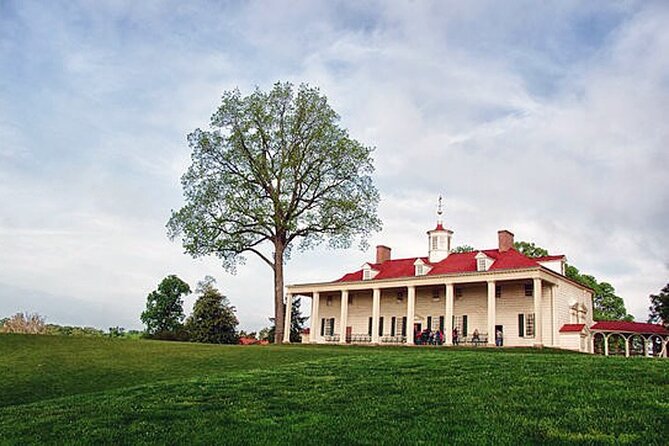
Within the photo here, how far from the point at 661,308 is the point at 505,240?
12797 mm

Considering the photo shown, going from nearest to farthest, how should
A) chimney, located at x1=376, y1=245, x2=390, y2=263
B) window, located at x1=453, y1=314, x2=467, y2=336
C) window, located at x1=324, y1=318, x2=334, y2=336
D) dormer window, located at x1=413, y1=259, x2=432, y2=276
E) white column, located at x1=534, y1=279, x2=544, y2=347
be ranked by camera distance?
white column, located at x1=534, y1=279, x2=544, y2=347, window, located at x1=453, y1=314, x2=467, y2=336, dormer window, located at x1=413, y1=259, x2=432, y2=276, window, located at x1=324, y1=318, x2=334, y2=336, chimney, located at x1=376, y1=245, x2=390, y2=263

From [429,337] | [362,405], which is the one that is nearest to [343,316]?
[429,337]

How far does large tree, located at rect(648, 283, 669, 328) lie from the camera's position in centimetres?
4138

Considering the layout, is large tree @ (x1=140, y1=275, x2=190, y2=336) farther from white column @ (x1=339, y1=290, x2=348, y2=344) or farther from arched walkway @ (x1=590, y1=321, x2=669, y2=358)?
arched walkway @ (x1=590, y1=321, x2=669, y2=358)

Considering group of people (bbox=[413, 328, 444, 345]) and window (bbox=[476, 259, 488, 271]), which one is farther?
group of people (bbox=[413, 328, 444, 345])

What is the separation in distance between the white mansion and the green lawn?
72.6 feet

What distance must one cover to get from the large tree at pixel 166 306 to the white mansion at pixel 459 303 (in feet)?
54.6

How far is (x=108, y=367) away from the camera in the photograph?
17.3 m

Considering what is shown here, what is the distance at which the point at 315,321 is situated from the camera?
1833 inches

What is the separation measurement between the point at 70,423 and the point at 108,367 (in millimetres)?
8423

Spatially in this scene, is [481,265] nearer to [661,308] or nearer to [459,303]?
[459,303]

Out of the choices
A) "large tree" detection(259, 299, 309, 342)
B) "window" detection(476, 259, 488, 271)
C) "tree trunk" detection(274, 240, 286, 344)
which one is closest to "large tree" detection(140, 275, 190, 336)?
"large tree" detection(259, 299, 309, 342)

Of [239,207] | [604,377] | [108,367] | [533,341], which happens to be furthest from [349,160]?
[604,377]

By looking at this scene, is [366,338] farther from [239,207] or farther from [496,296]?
[239,207]
